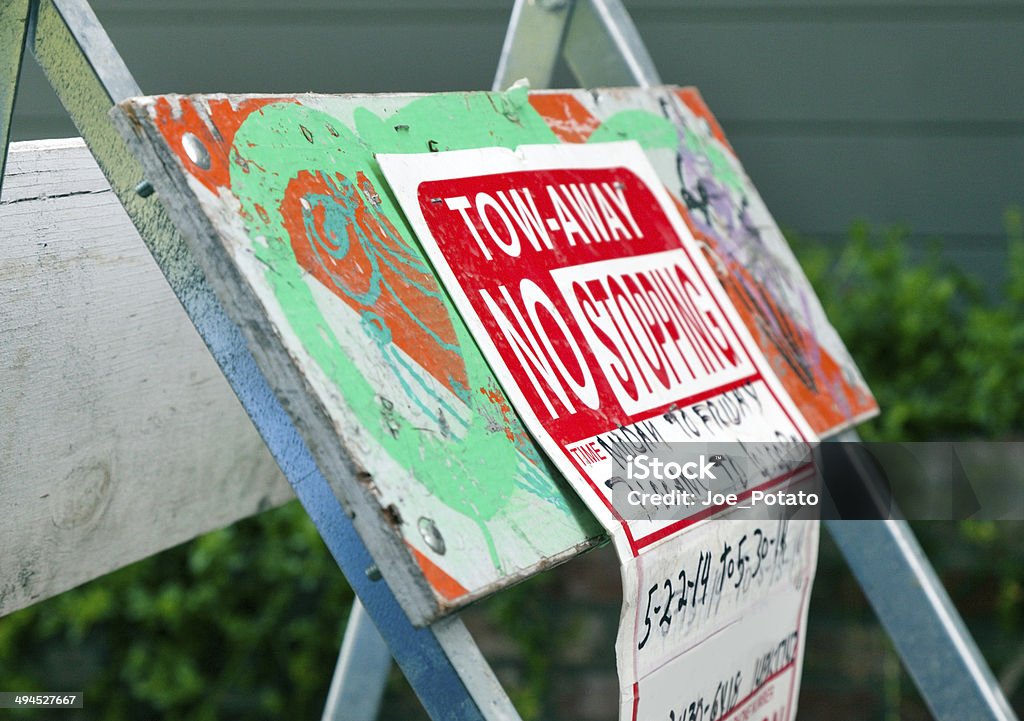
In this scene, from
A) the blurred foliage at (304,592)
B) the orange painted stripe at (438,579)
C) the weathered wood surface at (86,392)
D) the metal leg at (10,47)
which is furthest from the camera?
the blurred foliage at (304,592)

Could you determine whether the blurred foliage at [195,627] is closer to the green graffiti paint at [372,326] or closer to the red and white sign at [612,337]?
the red and white sign at [612,337]

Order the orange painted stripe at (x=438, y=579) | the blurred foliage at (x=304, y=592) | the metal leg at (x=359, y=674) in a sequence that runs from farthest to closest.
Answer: the blurred foliage at (x=304, y=592) < the metal leg at (x=359, y=674) < the orange painted stripe at (x=438, y=579)

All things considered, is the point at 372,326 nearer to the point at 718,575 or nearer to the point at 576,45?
→ the point at 718,575

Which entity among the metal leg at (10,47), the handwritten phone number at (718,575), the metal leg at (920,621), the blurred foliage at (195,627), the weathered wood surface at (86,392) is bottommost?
the metal leg at (920,621)

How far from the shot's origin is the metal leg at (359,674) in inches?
50.9

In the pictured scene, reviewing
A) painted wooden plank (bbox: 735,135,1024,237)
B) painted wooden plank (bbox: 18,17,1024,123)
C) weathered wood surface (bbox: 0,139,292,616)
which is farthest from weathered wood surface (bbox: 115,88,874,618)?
painted wooden plank (bbox: 735,135,1024,237)

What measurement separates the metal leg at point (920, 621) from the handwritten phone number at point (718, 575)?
0.26 metres

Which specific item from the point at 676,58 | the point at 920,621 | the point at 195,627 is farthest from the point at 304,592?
the point at 676,58

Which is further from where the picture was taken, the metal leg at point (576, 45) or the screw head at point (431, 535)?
the metal leg at point (576, 45)

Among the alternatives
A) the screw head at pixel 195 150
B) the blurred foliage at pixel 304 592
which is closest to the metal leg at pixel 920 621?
the screw head at pixel 195 150

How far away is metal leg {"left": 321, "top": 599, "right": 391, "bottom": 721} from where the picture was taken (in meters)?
1.29

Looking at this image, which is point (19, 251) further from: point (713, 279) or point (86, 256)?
point (713, 279)

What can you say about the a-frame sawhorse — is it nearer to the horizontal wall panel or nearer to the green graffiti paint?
the green graffiti paint

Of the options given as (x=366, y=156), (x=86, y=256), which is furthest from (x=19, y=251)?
(x=366, y=156)
